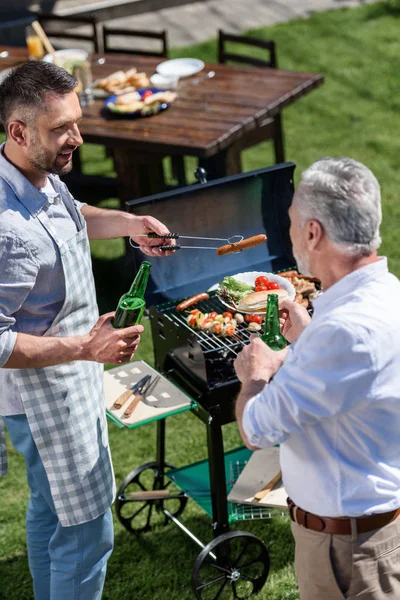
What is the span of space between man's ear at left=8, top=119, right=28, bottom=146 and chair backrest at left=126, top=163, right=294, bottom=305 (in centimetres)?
103

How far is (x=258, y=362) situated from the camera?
2.81m

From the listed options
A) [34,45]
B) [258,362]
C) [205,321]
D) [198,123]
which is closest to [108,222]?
[205,321]

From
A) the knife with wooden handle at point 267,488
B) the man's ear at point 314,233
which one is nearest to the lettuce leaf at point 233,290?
the knife with wooden handle at point 267,488

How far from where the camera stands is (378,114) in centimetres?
915

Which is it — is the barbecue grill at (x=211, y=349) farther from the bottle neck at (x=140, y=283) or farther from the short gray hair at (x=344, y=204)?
the short gray hair at (x=344, y=204)

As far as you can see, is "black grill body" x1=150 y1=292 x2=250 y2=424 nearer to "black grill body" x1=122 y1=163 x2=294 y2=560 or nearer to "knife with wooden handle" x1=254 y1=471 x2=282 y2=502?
"black grill body" x1=122 y1=163 x2=294 y2=560

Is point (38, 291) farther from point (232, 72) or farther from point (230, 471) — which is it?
point (232, 72)

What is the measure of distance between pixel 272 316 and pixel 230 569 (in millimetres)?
1455

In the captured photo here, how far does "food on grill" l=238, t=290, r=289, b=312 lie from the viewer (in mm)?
3838

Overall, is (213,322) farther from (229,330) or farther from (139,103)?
(139,103)

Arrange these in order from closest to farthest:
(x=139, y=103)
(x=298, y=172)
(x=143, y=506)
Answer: (x=143, y=506) < (x=139, y=103) < (x=298, y=172)

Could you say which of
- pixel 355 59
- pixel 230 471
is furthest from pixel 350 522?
pixel 355 59

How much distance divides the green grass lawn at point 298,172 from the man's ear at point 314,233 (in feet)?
7.09

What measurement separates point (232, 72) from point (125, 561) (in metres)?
4.04
